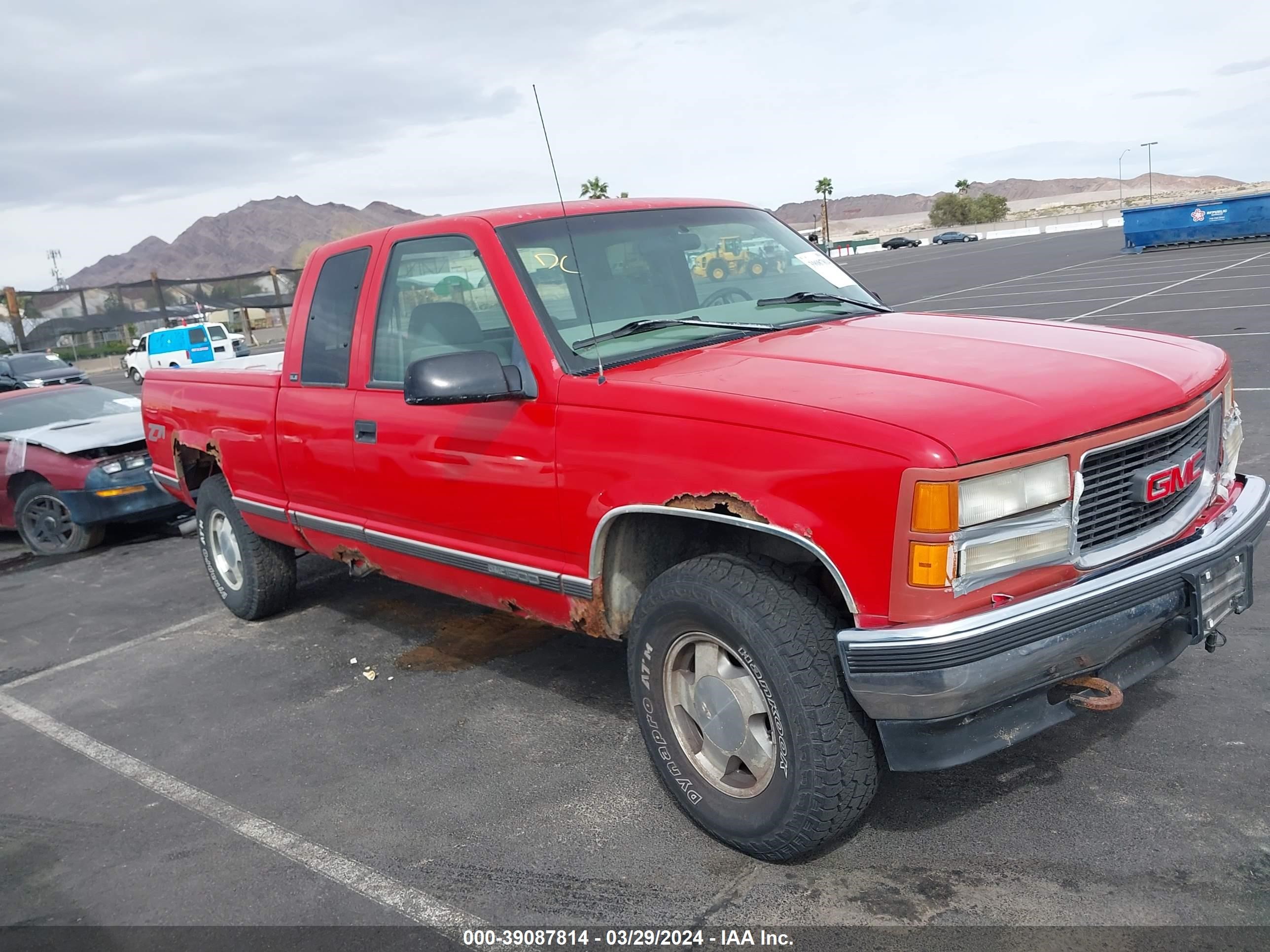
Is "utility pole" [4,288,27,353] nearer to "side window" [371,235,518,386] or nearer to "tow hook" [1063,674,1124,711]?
"side window" [371,235,518,386]

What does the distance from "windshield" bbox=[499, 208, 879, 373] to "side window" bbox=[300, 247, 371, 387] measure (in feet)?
3.28

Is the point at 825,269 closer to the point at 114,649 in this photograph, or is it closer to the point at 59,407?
the point at 114,649

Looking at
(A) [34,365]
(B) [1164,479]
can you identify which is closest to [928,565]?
(B) [1164,479]

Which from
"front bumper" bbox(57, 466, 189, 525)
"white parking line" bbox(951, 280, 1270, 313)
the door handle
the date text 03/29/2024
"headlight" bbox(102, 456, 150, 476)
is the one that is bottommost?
the date text 03/29/2024

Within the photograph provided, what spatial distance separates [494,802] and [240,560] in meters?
2.91

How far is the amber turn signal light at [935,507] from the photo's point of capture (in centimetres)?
265

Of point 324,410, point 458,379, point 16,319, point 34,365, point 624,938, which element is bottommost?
point 624,938

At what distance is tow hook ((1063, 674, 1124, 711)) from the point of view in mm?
2980

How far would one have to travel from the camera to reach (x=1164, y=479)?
3.13 metres

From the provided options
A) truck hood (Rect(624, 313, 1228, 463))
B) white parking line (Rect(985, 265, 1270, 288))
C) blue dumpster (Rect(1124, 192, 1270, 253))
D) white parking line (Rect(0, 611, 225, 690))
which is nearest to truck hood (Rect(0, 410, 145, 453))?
white parking line (Rect(0, 611, 225, 690))

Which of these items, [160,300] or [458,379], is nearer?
[458,379]

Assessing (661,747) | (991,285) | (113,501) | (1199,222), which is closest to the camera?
(661,747)

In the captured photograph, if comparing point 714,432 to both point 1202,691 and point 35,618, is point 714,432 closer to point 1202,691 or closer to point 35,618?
point 1202,691

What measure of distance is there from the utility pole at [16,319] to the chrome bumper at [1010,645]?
4630 centimetres
